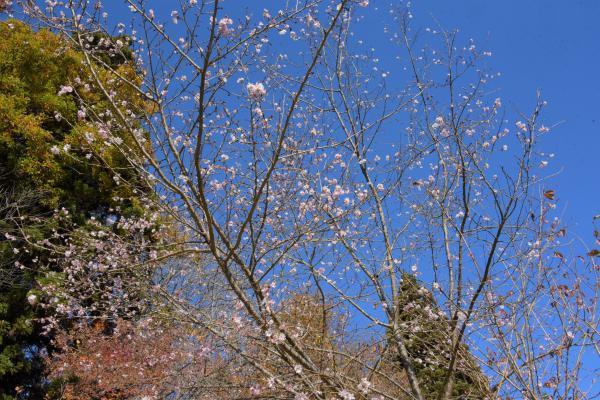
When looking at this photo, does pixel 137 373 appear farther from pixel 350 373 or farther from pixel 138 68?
pixel 138 68

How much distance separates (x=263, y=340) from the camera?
332 cm

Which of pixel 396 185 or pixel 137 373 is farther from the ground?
pixel 396 185

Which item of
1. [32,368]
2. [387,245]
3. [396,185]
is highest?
[396,185]

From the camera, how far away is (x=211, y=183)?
178 inches

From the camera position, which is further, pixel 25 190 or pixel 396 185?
pixel 25 190

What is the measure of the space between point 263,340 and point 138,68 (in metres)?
2.12

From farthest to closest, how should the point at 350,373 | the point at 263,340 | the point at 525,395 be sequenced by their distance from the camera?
1. the point at 350,373
2. the point at 263,340
3. the point at 525,395

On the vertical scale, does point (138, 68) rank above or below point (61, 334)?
above

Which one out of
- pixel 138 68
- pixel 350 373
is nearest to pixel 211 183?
pixel 138 68

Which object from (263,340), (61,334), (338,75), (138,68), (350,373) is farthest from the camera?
(61,334)

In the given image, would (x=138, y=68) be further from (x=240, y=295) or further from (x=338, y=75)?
(x=338, y=75)

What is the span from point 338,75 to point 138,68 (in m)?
2.11


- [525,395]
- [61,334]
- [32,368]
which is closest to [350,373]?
[525,395]

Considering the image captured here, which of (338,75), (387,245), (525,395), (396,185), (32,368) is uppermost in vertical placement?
(338,75)
